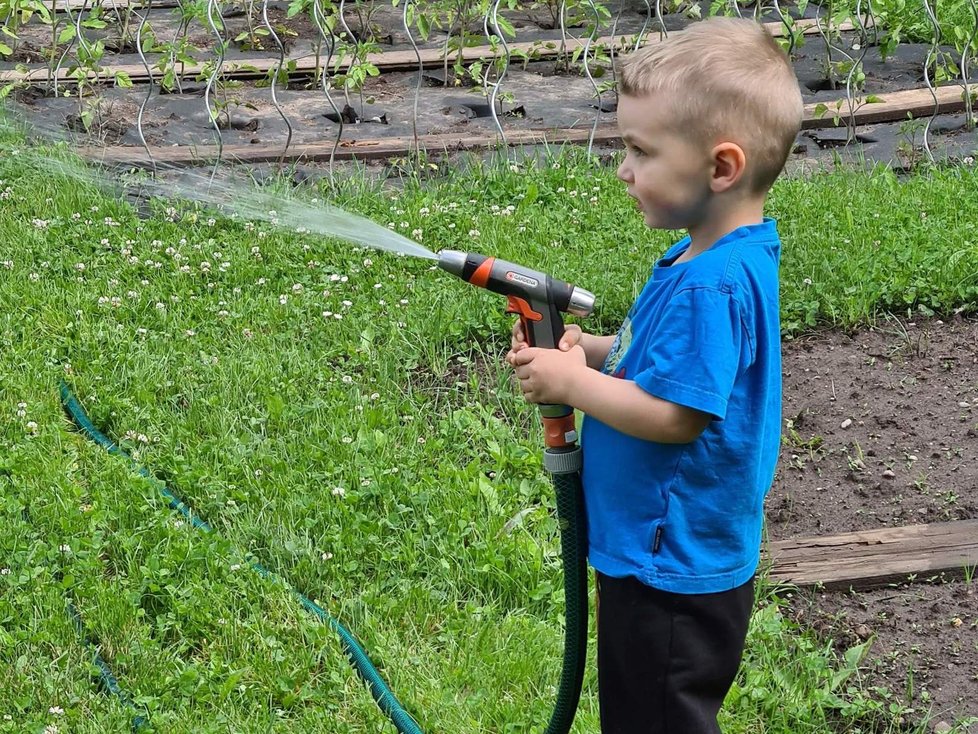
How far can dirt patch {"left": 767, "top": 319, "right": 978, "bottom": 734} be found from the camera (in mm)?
3045

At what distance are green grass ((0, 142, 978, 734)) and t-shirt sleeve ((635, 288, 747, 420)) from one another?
1.18 m

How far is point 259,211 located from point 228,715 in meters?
3.01

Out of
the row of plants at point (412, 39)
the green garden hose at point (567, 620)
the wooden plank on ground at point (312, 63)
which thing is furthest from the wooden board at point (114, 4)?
the green garden hose at point (567, 620)

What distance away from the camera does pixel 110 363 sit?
4234 mm

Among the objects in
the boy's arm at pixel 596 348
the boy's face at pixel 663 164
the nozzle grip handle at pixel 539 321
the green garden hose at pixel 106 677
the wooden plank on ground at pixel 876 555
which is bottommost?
the green garden hose at pixel 106 677

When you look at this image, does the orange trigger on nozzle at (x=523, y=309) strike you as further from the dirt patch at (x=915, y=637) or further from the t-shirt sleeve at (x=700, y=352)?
the dirt patch at (x=915, y=637)

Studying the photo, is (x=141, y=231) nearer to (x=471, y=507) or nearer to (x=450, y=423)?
(x=450, y=423)

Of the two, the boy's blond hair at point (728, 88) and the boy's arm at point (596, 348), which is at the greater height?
the boy's blond hair at point (728, 88)

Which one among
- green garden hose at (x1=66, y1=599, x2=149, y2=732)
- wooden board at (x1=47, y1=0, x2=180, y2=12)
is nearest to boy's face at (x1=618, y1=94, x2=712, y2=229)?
green garden hose at (x1=66, y1=599, x2=149, y2=732)

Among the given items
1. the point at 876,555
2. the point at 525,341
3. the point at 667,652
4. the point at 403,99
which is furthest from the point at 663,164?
the point at 403,99

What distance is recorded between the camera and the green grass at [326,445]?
2.91m

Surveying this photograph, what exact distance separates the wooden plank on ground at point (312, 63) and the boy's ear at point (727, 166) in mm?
5280

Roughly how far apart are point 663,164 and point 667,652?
84 cm

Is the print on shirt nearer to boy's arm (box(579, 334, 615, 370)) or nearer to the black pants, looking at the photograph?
boy's arm (box(579, 334, 615, 370))
